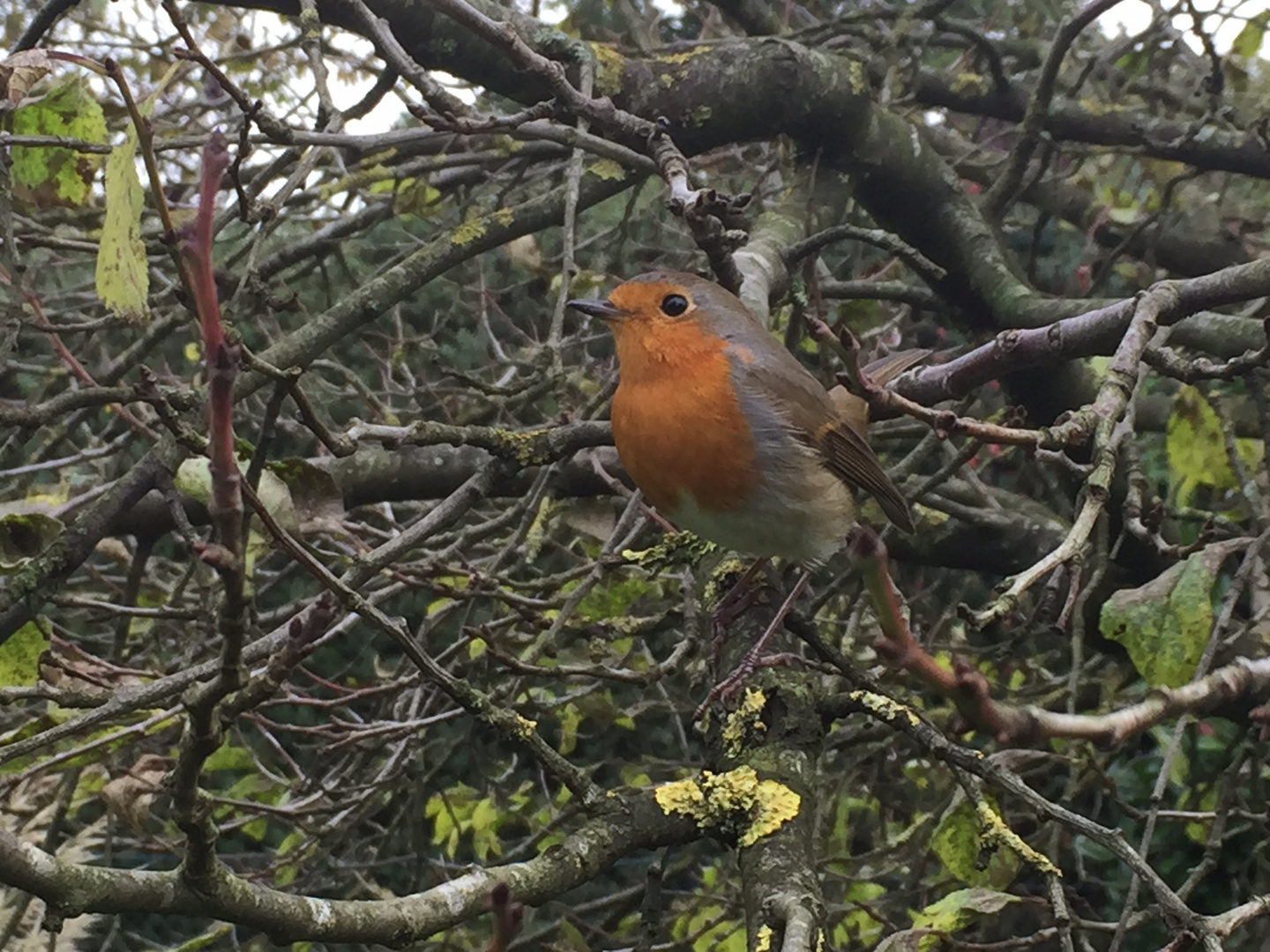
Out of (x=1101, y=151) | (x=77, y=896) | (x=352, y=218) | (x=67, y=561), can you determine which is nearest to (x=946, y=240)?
(x=1101, y=151)

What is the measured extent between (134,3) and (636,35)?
179cm

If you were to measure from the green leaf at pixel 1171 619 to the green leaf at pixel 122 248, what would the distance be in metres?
1.41

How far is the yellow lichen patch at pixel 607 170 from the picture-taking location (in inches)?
104

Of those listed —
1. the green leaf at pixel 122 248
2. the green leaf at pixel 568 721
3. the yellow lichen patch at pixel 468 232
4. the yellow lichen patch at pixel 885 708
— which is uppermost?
the green leaf at pixel 122 248

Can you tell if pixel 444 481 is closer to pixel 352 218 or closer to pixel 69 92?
pixel 352 218

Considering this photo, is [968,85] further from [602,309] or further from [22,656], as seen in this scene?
[22,656]

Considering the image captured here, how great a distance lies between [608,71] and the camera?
268cm

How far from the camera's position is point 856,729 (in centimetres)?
293

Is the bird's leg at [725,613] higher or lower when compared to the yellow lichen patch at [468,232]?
lower

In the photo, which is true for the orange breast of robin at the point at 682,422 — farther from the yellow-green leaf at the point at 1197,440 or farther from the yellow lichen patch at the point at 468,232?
the yellow-green leaf at the point at 1197,440

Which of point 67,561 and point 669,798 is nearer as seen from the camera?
point 669,798

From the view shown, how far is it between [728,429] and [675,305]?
0.31 m

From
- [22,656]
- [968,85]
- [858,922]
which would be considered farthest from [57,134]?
[968,85]

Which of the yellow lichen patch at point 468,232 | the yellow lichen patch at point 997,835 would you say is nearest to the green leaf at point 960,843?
the yellow lichen patch at point 997,835
